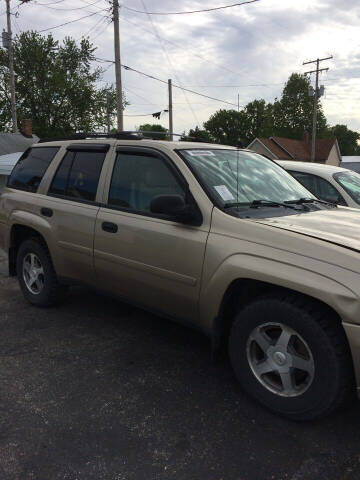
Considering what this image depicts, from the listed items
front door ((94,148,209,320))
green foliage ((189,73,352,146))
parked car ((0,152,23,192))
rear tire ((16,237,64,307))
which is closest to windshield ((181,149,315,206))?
front door ((94,148,209,320))

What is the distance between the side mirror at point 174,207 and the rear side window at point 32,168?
6.42 ft

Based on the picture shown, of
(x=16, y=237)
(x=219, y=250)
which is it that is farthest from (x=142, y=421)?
(x=16, y=237)

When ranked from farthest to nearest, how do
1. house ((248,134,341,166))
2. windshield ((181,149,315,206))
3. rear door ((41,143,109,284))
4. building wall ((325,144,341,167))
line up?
building wall ((325,144,341,167)) < house ((248,134,341,166)) < rear door ((41,143,109,284)) < windshield ((181,149,315,206))

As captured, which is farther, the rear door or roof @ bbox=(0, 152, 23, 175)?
roof @ bbox=(0, 152, 23, 175)

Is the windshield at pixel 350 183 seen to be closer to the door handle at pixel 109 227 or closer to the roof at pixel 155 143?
the roof at pixel 155 143

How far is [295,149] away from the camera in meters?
57.9

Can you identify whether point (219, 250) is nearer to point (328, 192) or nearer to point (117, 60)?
point (328, 192)

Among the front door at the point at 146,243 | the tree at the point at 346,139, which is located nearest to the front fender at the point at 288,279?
the front door at the point at 146,243

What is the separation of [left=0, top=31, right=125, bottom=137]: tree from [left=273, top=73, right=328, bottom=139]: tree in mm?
36315

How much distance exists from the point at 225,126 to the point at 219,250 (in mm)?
73947

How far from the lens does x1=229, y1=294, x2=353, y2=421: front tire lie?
2443 mm

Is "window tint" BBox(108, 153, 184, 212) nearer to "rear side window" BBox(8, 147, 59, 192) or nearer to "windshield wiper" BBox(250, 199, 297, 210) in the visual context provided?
"windshield wiper" BBox(250, 199, 297, 210)

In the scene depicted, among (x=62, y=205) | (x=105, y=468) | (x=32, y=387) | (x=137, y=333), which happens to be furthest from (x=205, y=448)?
(x=62, y=205)

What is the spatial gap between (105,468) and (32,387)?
1.07m
